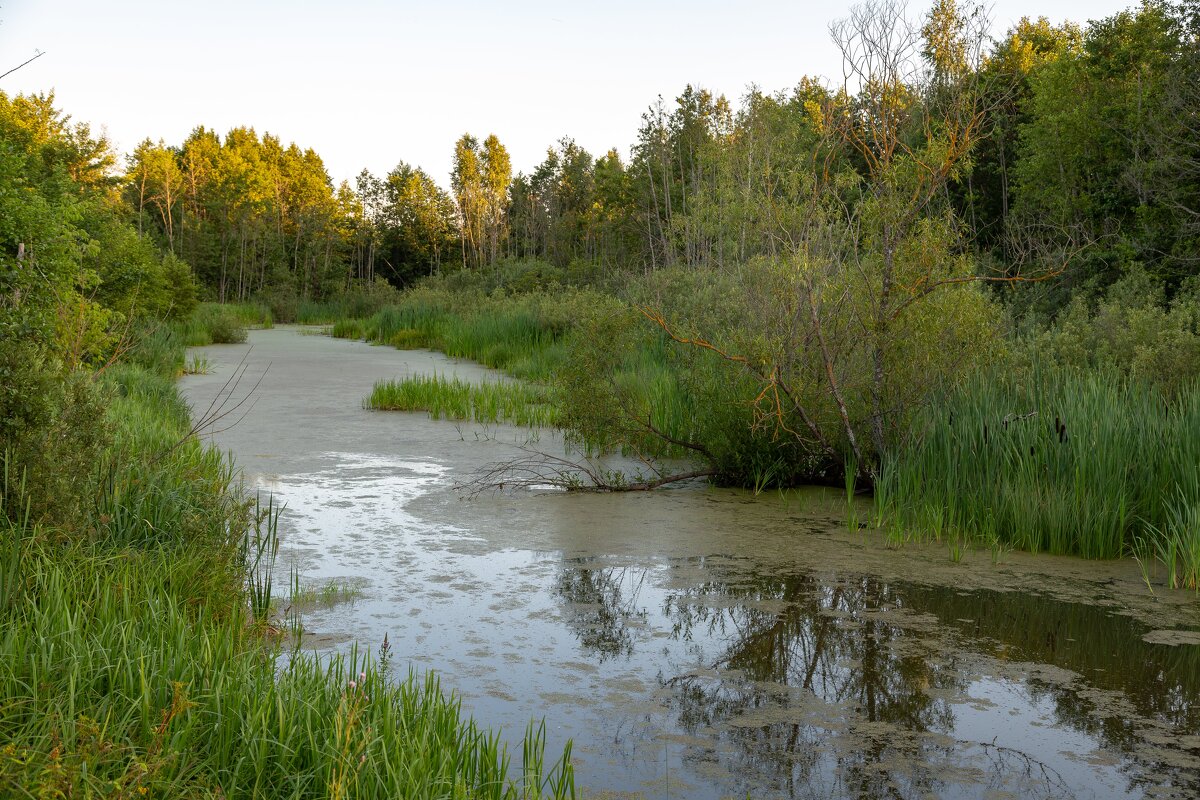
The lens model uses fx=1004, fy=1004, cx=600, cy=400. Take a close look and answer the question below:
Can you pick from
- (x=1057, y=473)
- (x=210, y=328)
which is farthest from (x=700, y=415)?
(x=210, y=328)

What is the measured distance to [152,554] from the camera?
147 inches

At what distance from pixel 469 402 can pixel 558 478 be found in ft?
10.6

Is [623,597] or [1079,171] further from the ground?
[1079,171]

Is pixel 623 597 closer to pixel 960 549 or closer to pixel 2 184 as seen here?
pixel 960 549

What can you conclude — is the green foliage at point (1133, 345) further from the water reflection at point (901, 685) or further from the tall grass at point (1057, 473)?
the water reflection at point (901, 685)

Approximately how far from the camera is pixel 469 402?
9.89 meters

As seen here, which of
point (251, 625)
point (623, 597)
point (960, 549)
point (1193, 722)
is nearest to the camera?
point (1193, 722)

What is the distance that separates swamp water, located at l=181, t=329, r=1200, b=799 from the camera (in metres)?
2.80

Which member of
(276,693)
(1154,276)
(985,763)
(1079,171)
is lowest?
(985,763)

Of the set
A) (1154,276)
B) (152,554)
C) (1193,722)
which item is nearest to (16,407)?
(152,554)

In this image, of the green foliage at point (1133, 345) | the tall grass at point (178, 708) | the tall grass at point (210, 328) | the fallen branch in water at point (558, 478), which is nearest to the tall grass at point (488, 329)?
the tall grass at point (210, 328)

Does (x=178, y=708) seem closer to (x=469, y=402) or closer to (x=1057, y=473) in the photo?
(x=1057, y=473)

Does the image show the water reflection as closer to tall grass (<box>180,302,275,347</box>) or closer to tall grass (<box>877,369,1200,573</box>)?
tall grass (<box>877,369,1200,573</box>)

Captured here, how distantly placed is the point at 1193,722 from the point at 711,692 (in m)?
1.47
